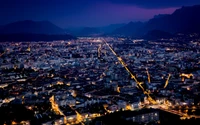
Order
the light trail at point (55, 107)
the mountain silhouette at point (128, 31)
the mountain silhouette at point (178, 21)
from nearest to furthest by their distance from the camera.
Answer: the light trail at point (55, 107), the mountain silhouette at point (178, 21), the mountain silhouette at point (128, 31)

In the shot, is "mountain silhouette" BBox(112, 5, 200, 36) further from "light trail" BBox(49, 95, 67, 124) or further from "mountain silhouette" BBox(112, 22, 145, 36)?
"light trail" BBox(49, 95, 67, 124)

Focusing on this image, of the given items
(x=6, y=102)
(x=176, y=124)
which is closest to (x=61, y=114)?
(x=6, y=102)

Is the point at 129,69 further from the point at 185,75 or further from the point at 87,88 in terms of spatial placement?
the point at 87,88

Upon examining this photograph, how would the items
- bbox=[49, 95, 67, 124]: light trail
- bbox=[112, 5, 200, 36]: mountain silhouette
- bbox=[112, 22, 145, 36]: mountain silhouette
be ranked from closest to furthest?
bbox=[49, 95, 67, 124]: light trail < bbox=[112, 5, 200, 36]: mountain silhouette < bbox=[112, 22, 145, 36]: mountain silhouette

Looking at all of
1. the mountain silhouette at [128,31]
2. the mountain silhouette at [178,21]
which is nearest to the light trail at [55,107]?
the mountain silhouette at [178,21]

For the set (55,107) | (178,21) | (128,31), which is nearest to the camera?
(55,107)

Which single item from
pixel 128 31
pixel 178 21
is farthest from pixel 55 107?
pixel 128 31

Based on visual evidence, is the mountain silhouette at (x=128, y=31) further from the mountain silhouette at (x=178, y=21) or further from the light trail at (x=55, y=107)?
the light trail at (x=55, y=107)

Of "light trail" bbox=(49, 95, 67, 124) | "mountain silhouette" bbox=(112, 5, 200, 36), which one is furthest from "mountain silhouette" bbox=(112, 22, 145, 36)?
"light trail" bbox=(49, 95, 67, 124)

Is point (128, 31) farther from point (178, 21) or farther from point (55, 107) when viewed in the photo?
point (55, 107)

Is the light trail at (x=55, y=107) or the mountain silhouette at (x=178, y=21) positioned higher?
→ the mountain silhouette at (x=178, y=21)

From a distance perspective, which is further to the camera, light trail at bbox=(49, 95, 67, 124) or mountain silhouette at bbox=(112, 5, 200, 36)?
mountain silhouette at bbox=(112, 5, 200, 36)
